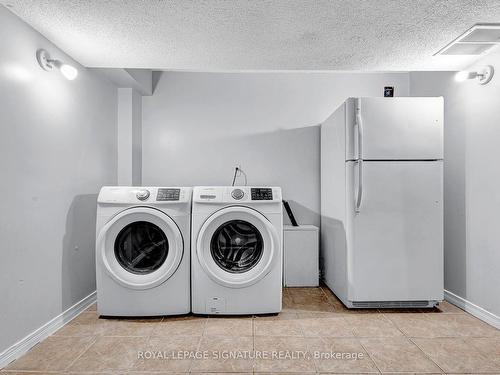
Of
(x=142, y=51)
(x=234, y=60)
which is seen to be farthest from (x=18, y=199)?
(x=234, y=60)

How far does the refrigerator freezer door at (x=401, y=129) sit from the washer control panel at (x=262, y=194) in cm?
74

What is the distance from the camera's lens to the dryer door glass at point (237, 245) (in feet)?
8.57

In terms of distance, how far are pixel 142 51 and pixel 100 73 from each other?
864 millimetres

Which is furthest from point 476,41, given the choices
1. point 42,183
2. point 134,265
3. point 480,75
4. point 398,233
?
point 42,183

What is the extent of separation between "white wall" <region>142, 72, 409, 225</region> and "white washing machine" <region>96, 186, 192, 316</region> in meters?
1.15

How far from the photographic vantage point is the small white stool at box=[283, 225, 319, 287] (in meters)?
3.28

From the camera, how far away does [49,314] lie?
222 centimetres

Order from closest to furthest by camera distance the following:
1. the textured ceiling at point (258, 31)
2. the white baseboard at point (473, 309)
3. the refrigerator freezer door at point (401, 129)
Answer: the textured ceiling at point (258, 31) → the white baseboard at point (473, 309) → the refrigerator freezer door at point (401, 129)

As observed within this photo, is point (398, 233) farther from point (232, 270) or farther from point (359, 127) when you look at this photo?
point (232, 270)

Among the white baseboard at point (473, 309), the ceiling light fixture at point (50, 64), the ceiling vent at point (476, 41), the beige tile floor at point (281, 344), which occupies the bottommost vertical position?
the beige tile floor at point (281, 344)

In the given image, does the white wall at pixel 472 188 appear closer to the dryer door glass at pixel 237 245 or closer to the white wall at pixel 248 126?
the white wall at pixel 248 126

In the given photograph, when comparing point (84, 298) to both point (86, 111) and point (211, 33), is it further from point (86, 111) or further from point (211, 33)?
point (211, 33)

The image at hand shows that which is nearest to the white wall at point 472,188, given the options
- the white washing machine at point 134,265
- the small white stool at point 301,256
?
the small white stool at point 301,256

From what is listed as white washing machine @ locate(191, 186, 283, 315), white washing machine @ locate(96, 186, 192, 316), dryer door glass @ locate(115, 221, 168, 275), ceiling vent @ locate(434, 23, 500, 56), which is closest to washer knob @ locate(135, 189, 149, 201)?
white washing machine @ locate(96, 186, 192, 316)
